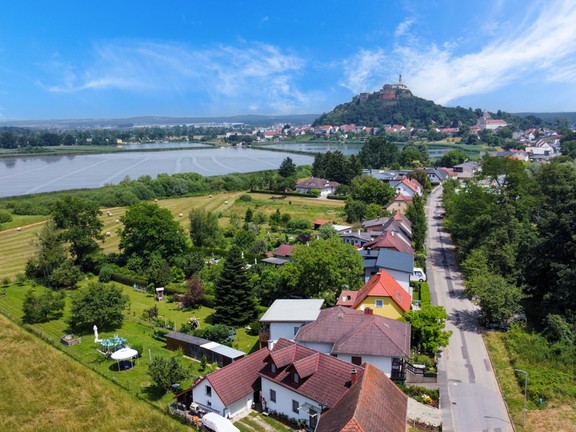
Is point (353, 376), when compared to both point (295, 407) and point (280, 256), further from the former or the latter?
point (280, 256)

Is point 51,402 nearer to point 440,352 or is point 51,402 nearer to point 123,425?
point 123,425

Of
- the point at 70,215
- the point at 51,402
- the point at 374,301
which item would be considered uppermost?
the point at 70,215

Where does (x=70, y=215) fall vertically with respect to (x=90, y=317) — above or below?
above

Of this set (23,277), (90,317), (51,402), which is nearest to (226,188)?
(23,277)

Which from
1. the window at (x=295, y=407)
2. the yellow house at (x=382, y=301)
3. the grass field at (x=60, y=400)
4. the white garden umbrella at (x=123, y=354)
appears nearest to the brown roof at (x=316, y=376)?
the window at (x=295, y=407)

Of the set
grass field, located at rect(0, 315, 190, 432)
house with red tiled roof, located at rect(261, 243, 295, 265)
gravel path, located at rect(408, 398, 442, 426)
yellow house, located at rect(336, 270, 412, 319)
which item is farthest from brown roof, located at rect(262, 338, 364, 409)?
house with red tiled roof, located at rect(261, 243, 295, 265)
